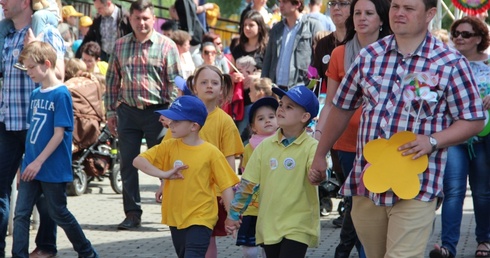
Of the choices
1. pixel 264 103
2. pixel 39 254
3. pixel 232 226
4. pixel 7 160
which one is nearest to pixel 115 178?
pixel 39 254

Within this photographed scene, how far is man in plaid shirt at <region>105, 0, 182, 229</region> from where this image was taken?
11.0 metres

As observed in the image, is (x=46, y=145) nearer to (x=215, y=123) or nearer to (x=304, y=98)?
(x=215, y=123)

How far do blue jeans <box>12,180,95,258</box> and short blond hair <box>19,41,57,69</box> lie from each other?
3.01ft

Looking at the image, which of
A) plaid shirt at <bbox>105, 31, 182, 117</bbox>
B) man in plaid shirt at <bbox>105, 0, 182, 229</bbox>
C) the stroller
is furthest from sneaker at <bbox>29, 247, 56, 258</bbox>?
the stroller

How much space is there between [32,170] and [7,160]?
72 cm

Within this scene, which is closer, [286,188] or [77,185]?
[286,188]

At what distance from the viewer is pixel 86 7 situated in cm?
2403

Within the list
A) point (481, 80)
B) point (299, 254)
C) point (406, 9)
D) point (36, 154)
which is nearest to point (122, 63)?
point (36, 154)

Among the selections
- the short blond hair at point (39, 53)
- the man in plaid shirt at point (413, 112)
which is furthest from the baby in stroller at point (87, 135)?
the man in plaid shirt at point (413, 112)

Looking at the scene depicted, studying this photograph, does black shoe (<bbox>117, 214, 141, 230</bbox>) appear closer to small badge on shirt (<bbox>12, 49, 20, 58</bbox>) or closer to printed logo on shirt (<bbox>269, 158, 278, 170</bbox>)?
small badge on shirt (<bbox>12, 49, 20, 58</bbox>)

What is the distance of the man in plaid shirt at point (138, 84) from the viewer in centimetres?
1104

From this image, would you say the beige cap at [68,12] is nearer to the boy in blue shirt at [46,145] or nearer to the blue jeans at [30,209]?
the boy in blue shirt at [46,145]

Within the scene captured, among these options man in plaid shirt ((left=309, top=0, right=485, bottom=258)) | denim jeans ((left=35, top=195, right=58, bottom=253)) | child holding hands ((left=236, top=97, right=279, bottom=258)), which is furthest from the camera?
denim jeans ((left=35, top=195, right=58, bottom=253))

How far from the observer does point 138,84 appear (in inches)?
434
